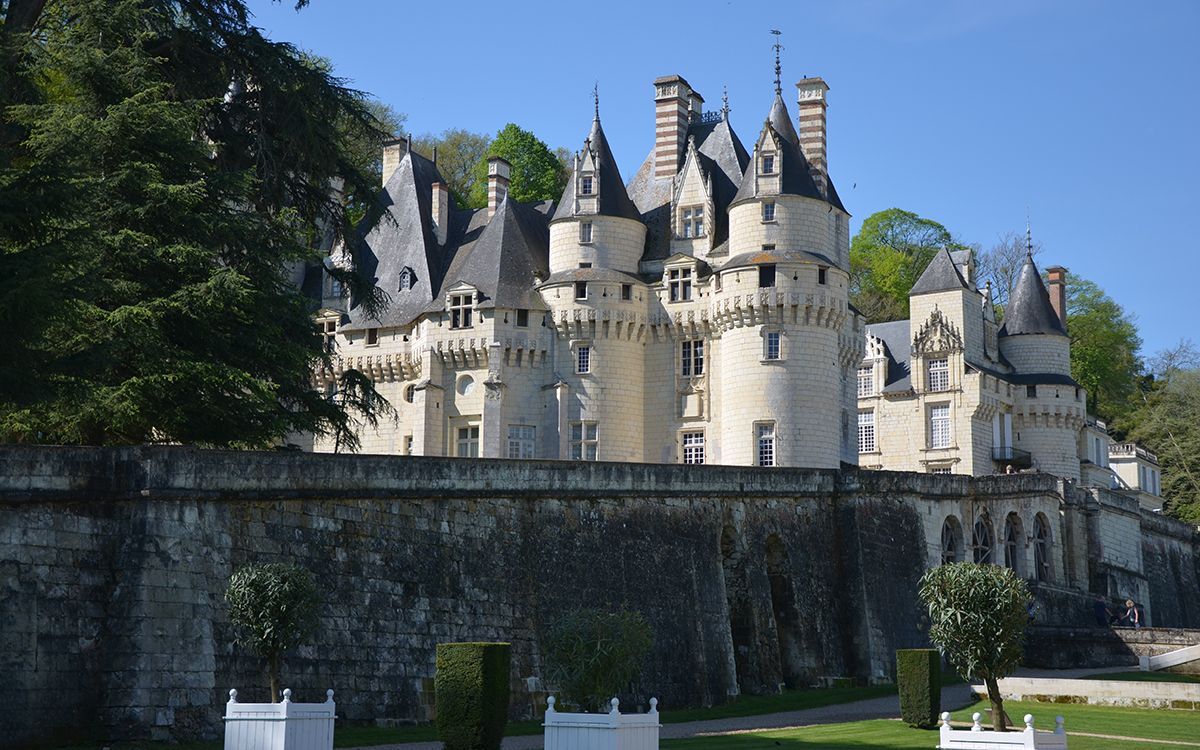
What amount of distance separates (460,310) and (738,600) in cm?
1638

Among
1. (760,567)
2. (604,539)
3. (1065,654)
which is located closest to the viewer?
(604,539)

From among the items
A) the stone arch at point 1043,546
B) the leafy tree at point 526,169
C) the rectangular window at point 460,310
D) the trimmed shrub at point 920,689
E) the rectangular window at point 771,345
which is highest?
the leafy tree at point 526,169

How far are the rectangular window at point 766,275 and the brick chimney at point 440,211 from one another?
437 inches

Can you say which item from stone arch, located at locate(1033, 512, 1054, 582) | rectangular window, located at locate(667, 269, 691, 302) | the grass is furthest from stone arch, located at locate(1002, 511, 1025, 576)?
rectangular window, located at locate(667, 269, 691, 302)

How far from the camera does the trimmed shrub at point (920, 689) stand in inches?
934

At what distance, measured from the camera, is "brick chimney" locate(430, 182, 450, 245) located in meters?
48.7

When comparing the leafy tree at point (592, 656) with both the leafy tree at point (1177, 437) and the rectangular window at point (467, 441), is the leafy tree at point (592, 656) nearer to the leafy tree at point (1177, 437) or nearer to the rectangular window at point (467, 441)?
the rectangular window at point (467, 441)

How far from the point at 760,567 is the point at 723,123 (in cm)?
1915

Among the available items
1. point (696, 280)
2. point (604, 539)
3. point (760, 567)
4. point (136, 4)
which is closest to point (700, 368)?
point (696, 280)

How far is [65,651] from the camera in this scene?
62.9 feet

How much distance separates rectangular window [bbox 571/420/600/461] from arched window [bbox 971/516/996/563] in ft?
36.2

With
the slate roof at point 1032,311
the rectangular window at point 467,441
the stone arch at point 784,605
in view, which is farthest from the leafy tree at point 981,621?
the slate roof at point 1032,311

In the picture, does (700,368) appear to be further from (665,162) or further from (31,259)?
(31,259)

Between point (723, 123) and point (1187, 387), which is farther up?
point (723, 123)
